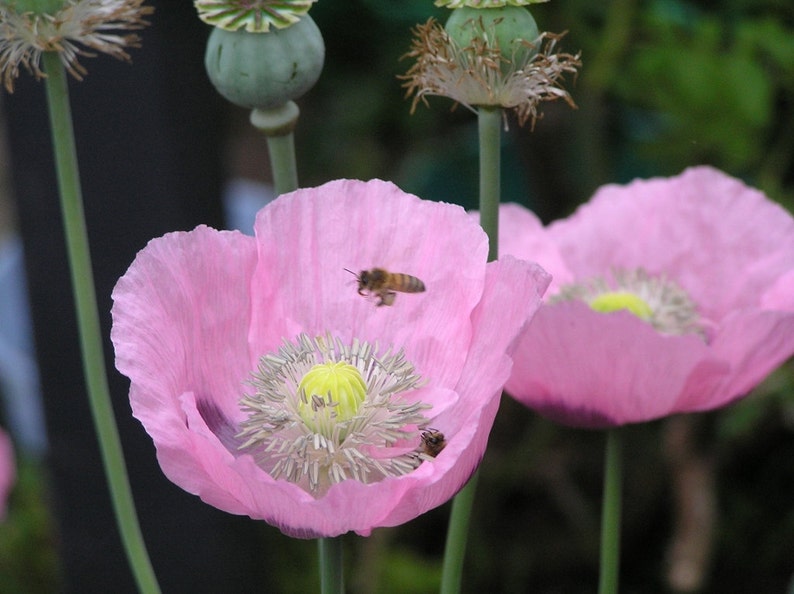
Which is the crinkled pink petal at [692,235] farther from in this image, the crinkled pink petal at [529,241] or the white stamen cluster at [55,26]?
the white stamen cluster at [55,26]

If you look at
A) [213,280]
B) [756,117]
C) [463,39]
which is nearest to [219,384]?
[213,280]

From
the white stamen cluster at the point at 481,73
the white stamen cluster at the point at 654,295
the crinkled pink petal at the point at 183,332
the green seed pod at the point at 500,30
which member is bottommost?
the white stamen cluster at the point at 654,295

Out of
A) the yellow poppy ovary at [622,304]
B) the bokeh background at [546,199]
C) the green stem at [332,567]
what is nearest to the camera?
the green stem at [332,567]

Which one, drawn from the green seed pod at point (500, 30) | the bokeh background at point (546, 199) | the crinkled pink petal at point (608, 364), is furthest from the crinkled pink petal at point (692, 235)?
the bokeh background at point (546, 199)

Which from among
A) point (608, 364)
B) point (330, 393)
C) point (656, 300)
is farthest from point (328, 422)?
point (656, 300)

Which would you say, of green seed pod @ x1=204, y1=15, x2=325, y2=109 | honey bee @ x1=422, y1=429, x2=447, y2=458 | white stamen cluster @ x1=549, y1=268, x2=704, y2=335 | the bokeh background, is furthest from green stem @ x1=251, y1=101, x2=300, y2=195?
the bokeh background

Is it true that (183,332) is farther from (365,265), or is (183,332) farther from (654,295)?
(654,295)

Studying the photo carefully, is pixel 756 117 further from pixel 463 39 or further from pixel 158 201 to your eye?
pixel 463 39

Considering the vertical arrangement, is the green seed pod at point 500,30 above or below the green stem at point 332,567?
above

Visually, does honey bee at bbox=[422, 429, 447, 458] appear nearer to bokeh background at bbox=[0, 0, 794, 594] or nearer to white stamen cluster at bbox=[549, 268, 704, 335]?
white stamen cluster at bbox=[549, 268, 704, 335]
